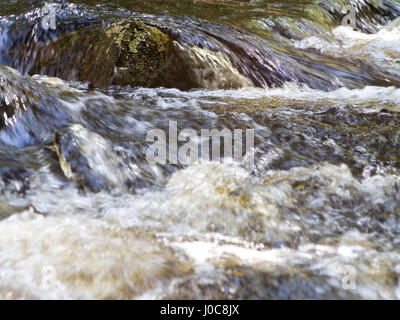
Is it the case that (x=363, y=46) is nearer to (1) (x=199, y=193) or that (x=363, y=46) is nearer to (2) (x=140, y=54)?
(2) (x=140, y=54)

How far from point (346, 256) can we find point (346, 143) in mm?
1576

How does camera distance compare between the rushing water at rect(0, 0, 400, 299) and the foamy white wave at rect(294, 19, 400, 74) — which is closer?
the rushing water at rect(0, 0, 400, 299)

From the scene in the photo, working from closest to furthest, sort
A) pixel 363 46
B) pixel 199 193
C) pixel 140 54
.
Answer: pixel 199 193 → pixel 140 54 → pixel 363 46

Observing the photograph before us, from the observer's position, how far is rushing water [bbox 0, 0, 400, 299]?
1920 millimetres

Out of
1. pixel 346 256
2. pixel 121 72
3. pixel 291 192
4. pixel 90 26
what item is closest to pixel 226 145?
pixel 291 192

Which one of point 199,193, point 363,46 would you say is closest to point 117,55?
point 199,193

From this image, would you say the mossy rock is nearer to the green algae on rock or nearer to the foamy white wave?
the green algae on rock

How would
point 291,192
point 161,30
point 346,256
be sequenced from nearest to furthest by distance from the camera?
point 346,256 → point 291,192 → point 161,30

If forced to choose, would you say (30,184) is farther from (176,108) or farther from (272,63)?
(272,63)

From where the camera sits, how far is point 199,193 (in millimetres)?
2678

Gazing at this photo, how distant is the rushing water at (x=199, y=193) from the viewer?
192cm

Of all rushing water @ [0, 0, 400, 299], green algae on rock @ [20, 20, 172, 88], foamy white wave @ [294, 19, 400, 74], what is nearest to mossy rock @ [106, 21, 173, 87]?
green algae on rock @ [20, 20, 172, 88]

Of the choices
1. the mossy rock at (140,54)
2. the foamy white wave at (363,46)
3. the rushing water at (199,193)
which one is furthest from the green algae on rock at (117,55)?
the foamy white wave at (363,46)

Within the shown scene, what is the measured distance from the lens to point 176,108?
4305mm
